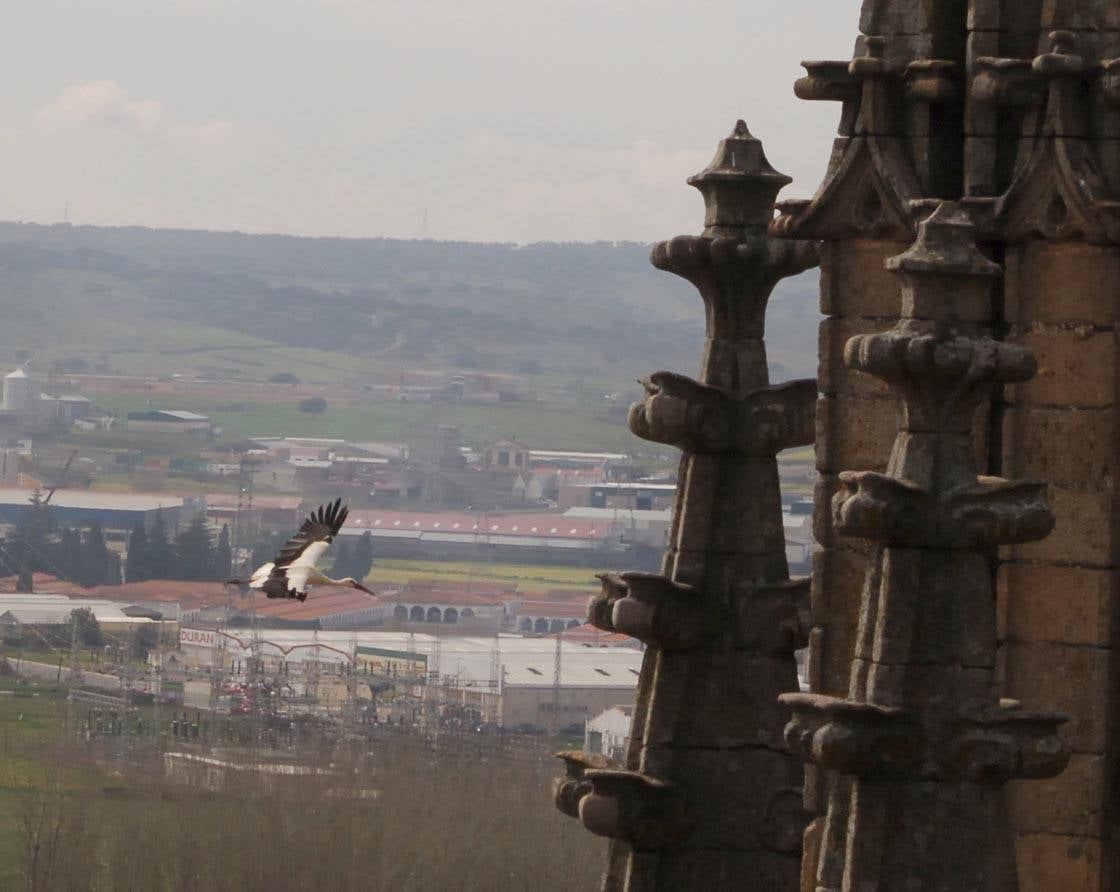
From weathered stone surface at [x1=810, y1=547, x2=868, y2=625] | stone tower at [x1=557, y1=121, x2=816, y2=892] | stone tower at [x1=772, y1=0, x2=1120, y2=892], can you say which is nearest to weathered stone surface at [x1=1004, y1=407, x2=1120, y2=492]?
stone tower at [x1=772, y1=0, x2=1120, y2=892]

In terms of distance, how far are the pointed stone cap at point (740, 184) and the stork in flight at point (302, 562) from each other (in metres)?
2.87

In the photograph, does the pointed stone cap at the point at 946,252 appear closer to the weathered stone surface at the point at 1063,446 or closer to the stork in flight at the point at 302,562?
the weathered stone surface at the point at 1063,446

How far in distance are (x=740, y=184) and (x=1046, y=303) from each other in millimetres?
2142

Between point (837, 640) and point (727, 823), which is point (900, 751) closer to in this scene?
point (837, 640)

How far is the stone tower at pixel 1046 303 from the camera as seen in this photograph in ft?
30.4

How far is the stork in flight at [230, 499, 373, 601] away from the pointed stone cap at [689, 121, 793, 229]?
9.42 feet

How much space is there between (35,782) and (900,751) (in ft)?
533

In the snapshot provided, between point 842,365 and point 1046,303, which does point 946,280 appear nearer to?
point 1046,303

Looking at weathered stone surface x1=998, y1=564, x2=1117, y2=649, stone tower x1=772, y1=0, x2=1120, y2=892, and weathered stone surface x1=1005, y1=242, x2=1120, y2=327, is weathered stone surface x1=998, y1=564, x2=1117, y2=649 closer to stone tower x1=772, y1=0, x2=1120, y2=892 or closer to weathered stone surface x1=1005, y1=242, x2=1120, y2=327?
stone tower x1=772, y1=0, x2=1120, y2=892

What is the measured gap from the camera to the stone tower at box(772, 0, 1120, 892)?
30.4 ft

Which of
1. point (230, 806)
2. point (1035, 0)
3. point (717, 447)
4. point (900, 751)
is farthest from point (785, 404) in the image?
point (230, 806)

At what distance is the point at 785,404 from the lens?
36.7 feet

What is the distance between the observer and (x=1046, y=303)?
9422 mm

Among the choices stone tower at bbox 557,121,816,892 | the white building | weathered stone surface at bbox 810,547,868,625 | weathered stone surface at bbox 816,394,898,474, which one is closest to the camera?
weathered stone surface at bbox 816,394,898,474
